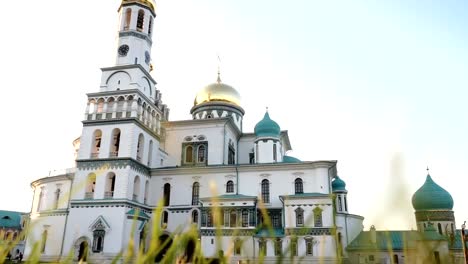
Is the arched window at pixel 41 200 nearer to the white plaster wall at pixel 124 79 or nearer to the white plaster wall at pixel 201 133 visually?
the white plaster wall at pixel 124 79

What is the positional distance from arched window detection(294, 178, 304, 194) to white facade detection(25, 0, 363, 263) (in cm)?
8

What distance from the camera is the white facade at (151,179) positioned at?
89.3ft

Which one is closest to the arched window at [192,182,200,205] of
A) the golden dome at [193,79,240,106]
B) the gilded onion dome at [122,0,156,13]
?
the golden dome at [193,79,240,106]

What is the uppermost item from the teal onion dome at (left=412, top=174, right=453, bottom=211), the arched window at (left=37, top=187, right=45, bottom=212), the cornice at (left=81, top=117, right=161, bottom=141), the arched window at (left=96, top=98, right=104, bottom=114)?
the arched window at (left=96, top=98, right=104, bottom=114)

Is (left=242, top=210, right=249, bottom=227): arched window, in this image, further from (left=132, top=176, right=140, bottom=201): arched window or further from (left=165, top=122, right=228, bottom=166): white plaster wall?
(left=132, top=176, right=140, bottom=201): arched window

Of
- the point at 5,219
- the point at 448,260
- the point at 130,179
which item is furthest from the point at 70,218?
the point at 5,219

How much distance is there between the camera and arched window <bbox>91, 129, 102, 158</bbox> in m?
30.1

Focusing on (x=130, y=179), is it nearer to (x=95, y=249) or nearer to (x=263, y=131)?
(x=95, y=249)

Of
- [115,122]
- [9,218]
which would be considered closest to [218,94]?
[115,122]

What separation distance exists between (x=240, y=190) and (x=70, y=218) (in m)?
13.1

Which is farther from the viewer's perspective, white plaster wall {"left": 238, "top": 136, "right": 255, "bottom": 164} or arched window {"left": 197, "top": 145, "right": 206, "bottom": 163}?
white plaster wall {"left": 238, "top": 136, "right": 255, "bottom": 164}

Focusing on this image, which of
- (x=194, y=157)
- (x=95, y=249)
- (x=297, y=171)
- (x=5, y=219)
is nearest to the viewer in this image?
(x=95, y=249)

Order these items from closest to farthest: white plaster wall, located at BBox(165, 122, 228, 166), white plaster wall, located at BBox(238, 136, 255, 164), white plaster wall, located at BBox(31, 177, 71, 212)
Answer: white plaster wall, located at BBox(31, 177, 71, 212) < white plaster wall, located at BBox(165, 122, 228, 166) < white plaster wall, located at BBox(238, 136, 255, 164)

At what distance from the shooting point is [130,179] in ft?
93.2
